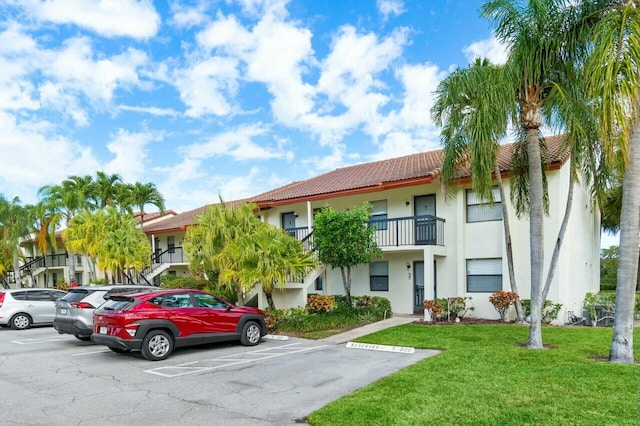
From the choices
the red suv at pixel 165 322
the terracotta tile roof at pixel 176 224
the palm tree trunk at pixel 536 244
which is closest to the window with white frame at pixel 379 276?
the red suv at pixel 165 322

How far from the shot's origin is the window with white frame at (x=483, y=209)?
16370 mm

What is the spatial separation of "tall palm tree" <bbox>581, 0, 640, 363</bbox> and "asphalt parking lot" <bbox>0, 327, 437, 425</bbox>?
13.4 ft

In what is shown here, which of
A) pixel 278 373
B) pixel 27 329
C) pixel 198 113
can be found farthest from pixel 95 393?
pixel 198 113

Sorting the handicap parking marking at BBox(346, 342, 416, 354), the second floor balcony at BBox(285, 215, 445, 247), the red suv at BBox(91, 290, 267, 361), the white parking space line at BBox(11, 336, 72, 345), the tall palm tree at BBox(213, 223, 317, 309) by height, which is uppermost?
the second floor balcony at BBox(285, 215, 445, 247)

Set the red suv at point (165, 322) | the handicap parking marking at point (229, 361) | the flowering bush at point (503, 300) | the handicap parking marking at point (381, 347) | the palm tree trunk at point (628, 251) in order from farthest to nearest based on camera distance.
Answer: the flowering bush at point (503, 300)
the handicap parking marking at point (381, 347)
the red suv at point (165, 322)
the handicap parking marking at point (229, 361)
the palm tree trunk at point (628, 251)

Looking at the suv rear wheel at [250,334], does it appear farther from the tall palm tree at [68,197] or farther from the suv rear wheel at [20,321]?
the tall palm tree at [68,197]

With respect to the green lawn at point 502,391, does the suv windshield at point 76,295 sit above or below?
above

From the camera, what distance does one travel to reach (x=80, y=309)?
12391mm

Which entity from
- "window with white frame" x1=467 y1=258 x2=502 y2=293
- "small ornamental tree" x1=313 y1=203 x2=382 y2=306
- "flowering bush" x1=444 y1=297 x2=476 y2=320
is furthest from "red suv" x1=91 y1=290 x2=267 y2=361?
"window with white frame" x1=467 y1=258 x2=502 y2=293

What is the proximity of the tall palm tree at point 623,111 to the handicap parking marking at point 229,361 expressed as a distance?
6.89 meters

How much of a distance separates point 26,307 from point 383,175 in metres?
15.1

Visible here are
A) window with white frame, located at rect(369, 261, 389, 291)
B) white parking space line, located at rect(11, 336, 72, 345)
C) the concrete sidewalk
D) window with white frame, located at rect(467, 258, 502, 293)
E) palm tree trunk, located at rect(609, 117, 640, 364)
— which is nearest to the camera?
palm tree trunk, located at rect(609, 117, 640, 364)

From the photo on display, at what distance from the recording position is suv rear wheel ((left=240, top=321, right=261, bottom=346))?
12.0 metres

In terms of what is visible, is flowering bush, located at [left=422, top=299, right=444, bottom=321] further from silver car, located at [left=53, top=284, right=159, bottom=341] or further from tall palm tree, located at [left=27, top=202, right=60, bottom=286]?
tall palm tree, located at [left=27, top=202, right=60, bottom=286]
